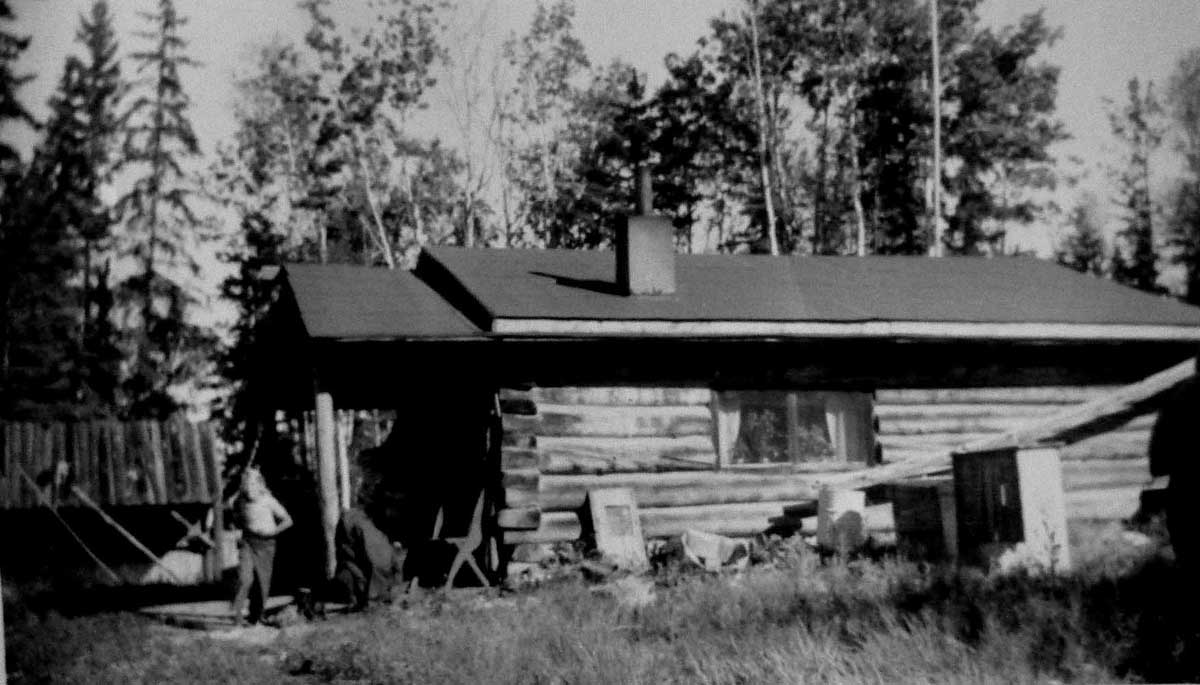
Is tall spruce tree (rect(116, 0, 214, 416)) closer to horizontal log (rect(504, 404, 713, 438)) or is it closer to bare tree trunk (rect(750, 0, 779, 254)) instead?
horizontal log (rect(504, 404, 713, 438))

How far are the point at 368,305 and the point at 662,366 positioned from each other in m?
3.87

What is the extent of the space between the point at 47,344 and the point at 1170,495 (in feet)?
47.2

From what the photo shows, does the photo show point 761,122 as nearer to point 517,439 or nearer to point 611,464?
point 611,464

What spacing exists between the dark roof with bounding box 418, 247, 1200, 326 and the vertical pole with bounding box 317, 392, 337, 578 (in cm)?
220

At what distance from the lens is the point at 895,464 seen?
38.8 feet

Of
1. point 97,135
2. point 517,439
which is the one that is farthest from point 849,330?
point 97,135

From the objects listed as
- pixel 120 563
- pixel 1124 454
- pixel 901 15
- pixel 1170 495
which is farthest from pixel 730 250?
pixel 1170 495

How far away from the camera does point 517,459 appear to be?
11.4 metres

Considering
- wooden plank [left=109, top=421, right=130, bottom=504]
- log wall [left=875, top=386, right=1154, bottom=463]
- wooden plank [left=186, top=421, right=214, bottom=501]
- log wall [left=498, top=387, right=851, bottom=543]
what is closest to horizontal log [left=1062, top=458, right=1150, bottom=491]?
log wall [left=875, top=386, right=1154, bottom=463]

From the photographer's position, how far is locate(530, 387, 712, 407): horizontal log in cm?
1180

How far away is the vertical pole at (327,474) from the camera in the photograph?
10.2 metres

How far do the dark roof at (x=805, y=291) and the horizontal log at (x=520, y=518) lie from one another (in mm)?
2349

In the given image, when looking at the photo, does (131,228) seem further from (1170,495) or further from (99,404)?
(1170,495)

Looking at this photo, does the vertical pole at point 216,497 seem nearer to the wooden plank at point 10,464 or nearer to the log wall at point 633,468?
the wooden plank at point 10,464
